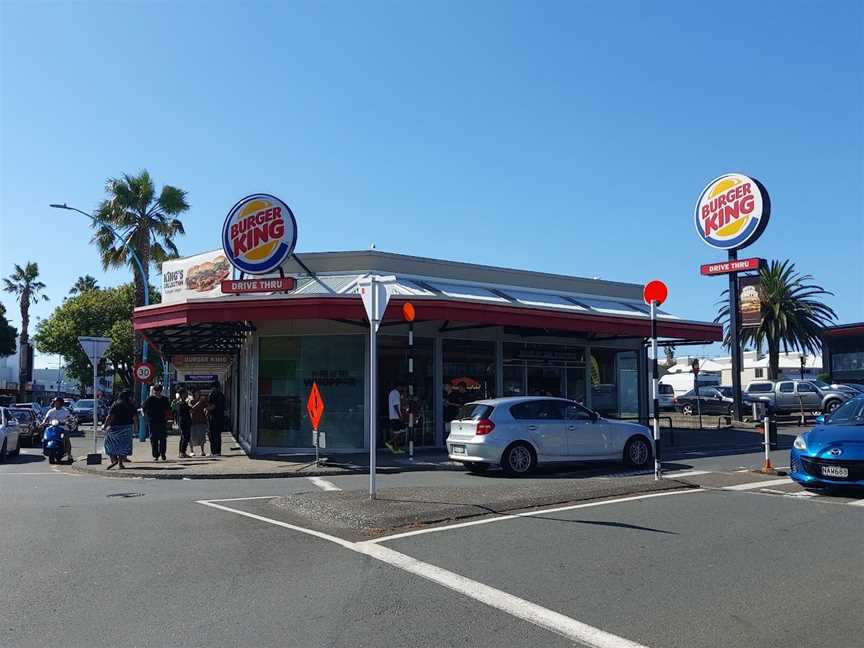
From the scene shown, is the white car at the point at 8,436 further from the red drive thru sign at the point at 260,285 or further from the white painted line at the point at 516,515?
the white painted line at the point at 516,515

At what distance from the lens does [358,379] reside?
2000 cm

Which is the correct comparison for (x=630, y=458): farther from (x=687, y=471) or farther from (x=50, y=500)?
(x=50, y=500)

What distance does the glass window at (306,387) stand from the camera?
785 inches

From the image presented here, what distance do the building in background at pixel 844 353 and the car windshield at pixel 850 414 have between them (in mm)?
22816

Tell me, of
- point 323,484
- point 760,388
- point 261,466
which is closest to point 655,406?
point 323,484

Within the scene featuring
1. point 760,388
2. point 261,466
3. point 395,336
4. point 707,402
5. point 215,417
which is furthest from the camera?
point 707,402

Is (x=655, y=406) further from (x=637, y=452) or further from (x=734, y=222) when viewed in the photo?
(x=734, y=222)

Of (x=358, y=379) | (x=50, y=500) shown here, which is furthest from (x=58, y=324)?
(x=50, y=500)

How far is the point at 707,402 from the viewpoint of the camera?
1571 inches

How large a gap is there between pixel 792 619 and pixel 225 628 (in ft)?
13.6

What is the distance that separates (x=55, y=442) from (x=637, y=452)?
563 inches

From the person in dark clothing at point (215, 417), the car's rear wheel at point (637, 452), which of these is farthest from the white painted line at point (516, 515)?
the person in dark clothing at point (215, 417)

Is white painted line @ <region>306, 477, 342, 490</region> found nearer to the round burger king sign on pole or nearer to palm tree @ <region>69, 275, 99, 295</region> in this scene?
the round burger king sign on pole

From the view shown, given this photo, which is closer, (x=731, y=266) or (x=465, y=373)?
(x=465, y=373)
